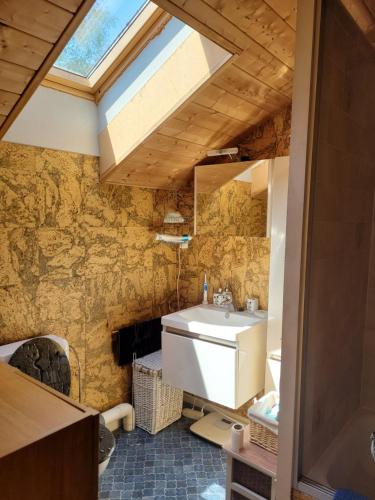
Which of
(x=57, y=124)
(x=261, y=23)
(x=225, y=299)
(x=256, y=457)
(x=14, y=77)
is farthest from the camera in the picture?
(x=225, y=299)

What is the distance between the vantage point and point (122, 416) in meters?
2.87

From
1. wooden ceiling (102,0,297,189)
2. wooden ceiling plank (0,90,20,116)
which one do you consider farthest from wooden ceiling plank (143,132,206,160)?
wooden ceiling plank (0,90,20,116)

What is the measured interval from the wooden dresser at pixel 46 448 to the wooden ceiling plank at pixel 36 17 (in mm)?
1308

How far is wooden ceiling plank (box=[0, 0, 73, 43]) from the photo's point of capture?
129cm

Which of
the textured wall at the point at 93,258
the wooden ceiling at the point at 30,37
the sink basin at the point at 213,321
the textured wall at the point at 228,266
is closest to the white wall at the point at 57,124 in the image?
the textured wall at the point at 93,258

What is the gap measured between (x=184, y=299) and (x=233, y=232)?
91 cm

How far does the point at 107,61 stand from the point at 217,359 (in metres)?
2.11

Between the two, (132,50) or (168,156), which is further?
(168,156)

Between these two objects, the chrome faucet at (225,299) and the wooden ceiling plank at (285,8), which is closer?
the wooden ceiling plank at (285,8)

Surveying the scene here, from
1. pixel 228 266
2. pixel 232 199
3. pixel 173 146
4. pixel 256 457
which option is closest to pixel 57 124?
pixel 173 146

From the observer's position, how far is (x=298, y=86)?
1.35 meters

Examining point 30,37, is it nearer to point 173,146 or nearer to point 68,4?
point 68,4

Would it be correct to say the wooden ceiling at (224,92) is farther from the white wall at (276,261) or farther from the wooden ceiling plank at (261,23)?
the white wall at (276,261)

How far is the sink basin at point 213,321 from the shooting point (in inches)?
94.7
